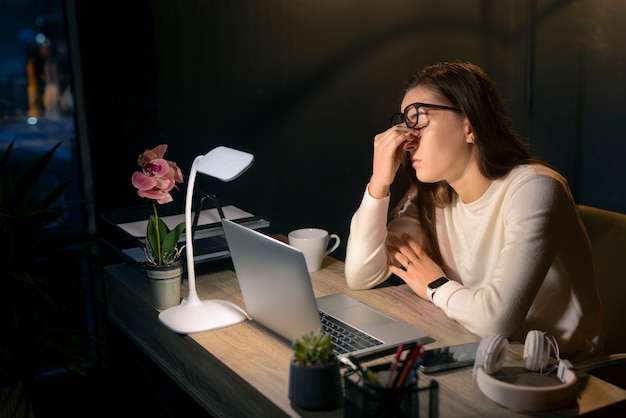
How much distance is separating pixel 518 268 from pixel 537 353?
331 millimetres

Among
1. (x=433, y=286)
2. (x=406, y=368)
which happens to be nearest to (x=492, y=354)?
(x=406, y=368)

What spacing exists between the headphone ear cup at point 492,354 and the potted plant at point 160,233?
876mm

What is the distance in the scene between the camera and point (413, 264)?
2.09 meters

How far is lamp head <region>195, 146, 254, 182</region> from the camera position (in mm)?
1815

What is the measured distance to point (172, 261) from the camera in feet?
6.77

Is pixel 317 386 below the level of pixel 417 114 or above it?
below

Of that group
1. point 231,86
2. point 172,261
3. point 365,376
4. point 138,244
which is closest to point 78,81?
point 231,86

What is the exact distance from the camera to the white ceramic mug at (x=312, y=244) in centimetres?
232

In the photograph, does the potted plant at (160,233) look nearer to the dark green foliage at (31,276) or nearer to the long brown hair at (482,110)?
the dark green foliage at (31,276)

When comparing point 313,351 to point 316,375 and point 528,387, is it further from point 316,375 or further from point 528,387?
point 528,387

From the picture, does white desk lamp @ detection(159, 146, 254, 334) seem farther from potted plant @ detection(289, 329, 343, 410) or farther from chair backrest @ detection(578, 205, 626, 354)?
chair backrest @ detection(578, 205, 626, 354)

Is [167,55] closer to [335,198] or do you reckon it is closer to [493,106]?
[335,198]

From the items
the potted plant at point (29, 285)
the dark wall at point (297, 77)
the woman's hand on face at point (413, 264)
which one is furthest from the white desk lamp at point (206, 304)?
the dark wall at point (297, 77)

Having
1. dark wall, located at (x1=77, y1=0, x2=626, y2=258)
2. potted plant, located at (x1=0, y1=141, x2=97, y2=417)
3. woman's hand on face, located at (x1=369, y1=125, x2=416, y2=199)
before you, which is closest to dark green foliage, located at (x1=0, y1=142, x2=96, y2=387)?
potted plant, located at (x1=0, y1=141, x2=97, y2=417)
